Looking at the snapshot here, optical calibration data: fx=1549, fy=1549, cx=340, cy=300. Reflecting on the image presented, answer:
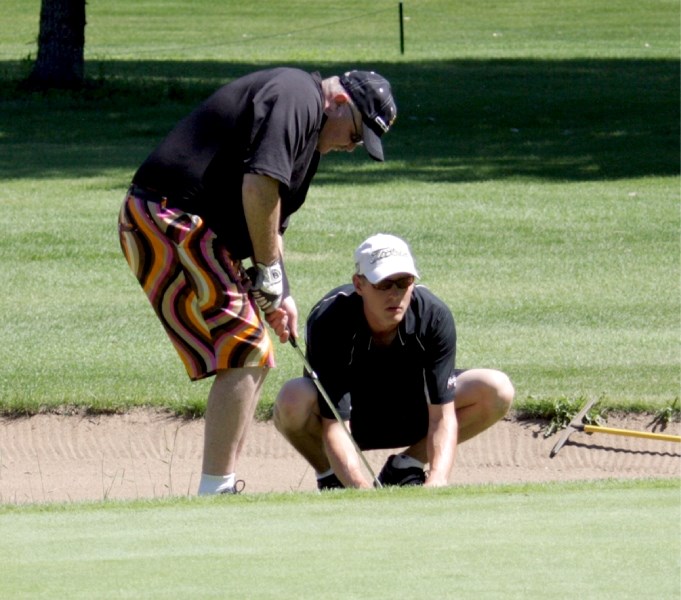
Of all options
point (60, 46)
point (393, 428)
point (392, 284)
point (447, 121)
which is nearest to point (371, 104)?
point (392, 284)

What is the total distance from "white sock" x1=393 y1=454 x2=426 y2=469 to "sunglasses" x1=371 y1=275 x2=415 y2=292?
2.83 ft

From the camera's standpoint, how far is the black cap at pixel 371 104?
5.23 meters

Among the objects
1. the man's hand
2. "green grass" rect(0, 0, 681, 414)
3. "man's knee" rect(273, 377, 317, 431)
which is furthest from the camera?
"green grass" rect(0, 0, 681, 414)

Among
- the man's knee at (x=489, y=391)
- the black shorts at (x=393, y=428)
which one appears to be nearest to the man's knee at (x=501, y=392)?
the man's knee at (x=489, y=391)

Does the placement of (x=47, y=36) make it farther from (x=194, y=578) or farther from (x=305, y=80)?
(x=194, y=578)

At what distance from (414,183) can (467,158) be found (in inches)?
73.1

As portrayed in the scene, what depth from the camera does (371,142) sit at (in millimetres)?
5266

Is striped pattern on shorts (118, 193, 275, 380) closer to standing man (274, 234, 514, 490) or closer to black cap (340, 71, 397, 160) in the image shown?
standing man (274, 234, 514, 490)

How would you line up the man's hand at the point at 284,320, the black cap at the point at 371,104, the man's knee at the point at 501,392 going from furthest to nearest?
the man's knee at the point at 501,392
the man's hand at the point at 284,320
the black cap at the point at 371,104

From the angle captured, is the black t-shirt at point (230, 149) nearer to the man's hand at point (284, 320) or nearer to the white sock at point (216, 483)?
the man's hand at point (284, 320)

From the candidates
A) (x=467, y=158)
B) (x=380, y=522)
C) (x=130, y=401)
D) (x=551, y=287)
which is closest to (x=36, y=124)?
(x=467, y=158)

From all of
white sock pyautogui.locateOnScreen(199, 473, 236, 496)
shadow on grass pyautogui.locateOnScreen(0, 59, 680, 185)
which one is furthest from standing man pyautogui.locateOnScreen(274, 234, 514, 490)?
shadow on grass pyautogui.locateOnScreen(0, 59, 680, 185)

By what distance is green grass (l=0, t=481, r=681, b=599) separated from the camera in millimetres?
3369

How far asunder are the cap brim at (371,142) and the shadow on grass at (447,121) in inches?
387
